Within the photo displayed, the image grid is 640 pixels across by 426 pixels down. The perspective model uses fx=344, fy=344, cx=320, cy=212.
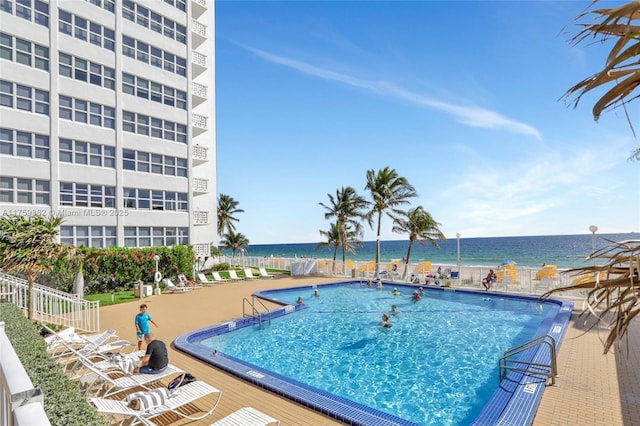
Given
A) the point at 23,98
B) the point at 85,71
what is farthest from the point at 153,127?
the point at 23,98

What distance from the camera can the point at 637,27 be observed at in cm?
207

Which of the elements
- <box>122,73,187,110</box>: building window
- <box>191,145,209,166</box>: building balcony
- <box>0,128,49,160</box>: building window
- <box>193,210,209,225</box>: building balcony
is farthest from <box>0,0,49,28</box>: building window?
<box>193,210,209,225</box>: building balcony

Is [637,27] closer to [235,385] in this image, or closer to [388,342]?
[235,385]

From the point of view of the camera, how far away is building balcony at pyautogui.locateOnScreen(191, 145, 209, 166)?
1166 inches

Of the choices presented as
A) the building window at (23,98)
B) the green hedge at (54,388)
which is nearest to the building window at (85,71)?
Result: the building window at (23,98)

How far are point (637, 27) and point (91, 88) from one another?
92.5ft

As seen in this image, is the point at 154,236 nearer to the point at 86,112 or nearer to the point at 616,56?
the point at 86,112

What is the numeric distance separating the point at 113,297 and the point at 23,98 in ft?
42.8

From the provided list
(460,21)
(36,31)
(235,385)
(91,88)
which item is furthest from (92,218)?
(460,21)

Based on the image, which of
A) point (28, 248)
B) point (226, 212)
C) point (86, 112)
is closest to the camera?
point (28, 248)

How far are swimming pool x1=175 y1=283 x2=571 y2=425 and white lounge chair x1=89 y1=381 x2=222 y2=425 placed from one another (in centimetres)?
171

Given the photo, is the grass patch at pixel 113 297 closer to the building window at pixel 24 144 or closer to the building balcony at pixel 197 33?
the building window at pixel 24 144

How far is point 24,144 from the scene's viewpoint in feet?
66.6

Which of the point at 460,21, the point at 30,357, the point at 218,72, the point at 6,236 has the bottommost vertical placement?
the point at 30,357
